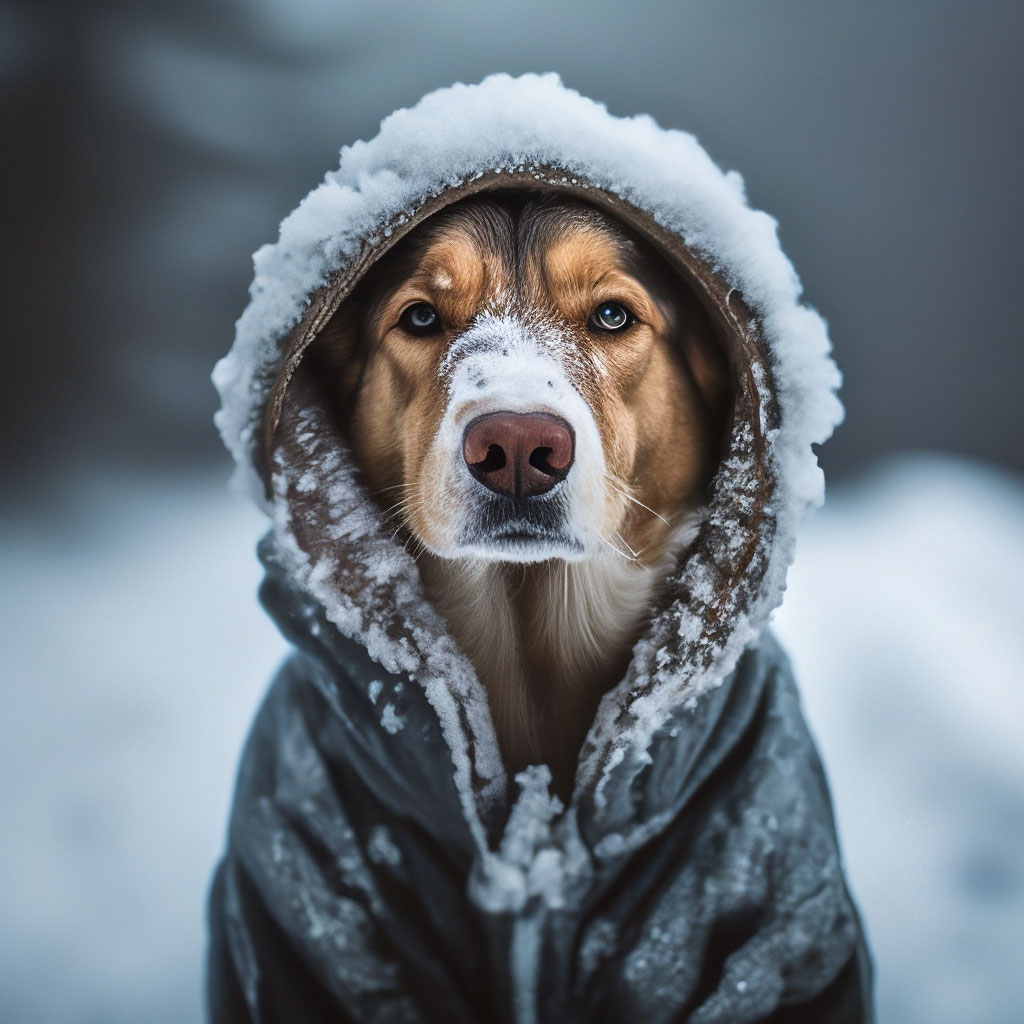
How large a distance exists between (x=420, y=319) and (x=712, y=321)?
38cm

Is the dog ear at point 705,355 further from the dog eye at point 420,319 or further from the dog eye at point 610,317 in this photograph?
the dog eye at point 420,319

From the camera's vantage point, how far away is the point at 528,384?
3.00ft

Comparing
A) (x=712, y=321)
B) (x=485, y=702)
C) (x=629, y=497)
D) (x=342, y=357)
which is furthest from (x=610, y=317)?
(x=485, y=702)

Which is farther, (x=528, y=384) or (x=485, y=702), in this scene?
(x=485, y=702)

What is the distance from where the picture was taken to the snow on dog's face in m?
0.93

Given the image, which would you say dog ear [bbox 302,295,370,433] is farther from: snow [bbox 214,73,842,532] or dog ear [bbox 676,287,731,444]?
dog ear [bbox 676,287,731,444]

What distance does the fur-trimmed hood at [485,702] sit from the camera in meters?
0.90

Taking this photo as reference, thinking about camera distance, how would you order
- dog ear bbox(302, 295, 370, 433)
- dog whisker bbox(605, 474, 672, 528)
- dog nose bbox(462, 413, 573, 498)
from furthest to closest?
dog ear bbox(302, 295, 370, 433)
dog whisker bbox(605, 474, 672, 528)
dog nose bbox(462, 413, 573, 498)

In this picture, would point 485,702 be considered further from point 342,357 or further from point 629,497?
point 342,357

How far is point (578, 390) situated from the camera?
99 centimetres

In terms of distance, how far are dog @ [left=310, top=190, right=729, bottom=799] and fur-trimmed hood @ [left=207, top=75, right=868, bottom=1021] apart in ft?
0.28

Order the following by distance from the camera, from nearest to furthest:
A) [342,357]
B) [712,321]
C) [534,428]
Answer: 1. [534,428]
2. [712,321]
3. [342,357]

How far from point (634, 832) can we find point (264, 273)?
2.74ft

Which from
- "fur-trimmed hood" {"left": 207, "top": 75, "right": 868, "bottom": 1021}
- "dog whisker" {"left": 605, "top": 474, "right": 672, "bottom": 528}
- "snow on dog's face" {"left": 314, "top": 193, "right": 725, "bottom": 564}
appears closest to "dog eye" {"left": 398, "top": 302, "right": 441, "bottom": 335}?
"snow on dog's face" {"left": 314, "top": 193, "right": 725, "bottom": 564}
